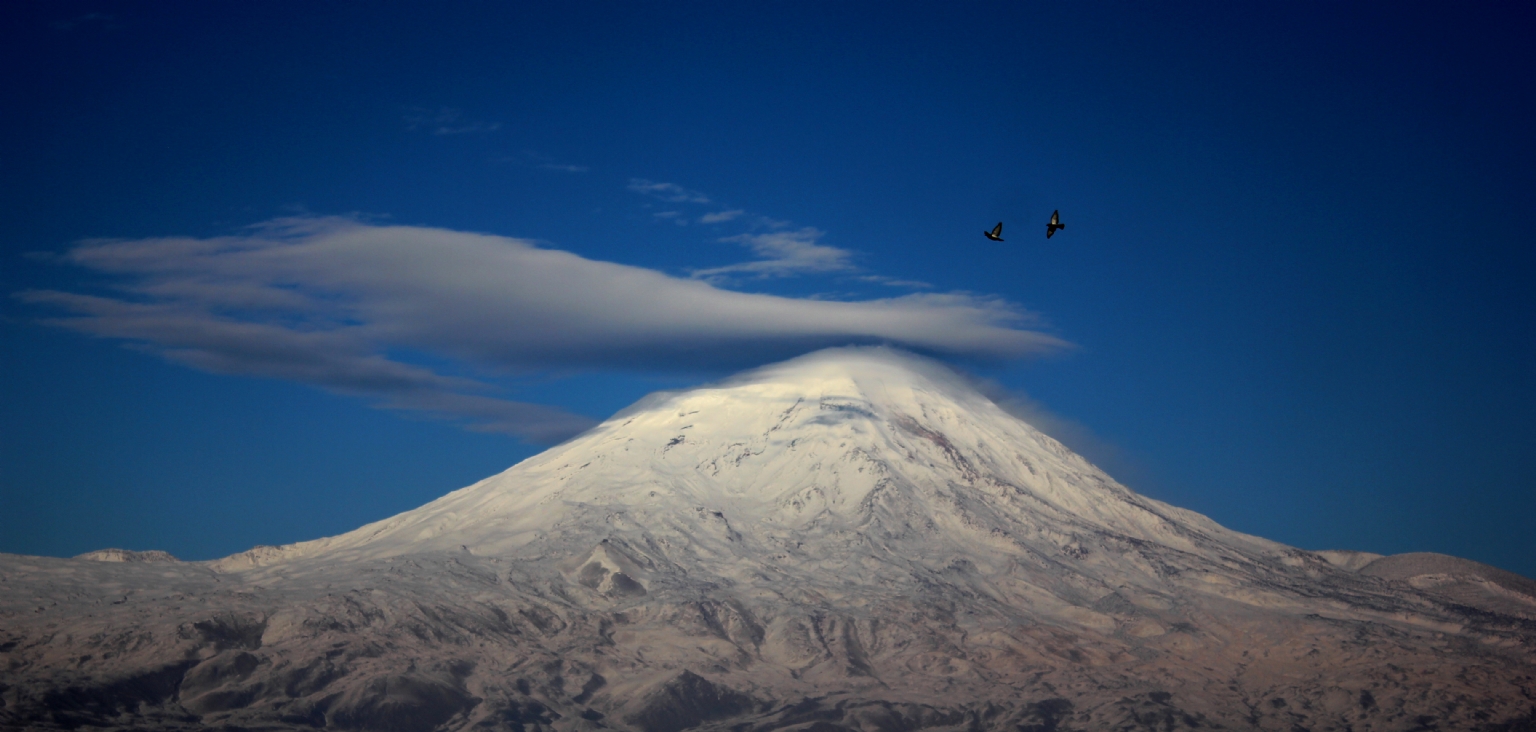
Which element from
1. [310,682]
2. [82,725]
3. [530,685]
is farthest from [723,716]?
[82,725]

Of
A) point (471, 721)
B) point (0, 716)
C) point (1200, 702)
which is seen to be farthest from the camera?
point (1200, 702)

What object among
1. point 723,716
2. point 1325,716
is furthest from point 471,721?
point 1325,716

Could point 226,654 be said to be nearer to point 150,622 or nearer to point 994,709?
point 150,622

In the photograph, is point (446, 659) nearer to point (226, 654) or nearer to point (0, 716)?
point (226, 654)

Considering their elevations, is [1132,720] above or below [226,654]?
below

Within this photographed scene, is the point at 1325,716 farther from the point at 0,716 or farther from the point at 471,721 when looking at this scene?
the point at 0,716

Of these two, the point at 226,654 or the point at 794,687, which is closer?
the point at 226,654

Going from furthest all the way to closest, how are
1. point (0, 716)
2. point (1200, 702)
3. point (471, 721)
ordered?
point (1200, 702) → point (471, 721) → point (0, 716)

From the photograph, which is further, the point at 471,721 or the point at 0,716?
the point at 471,721

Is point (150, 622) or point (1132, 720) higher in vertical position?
point (150, 622)
